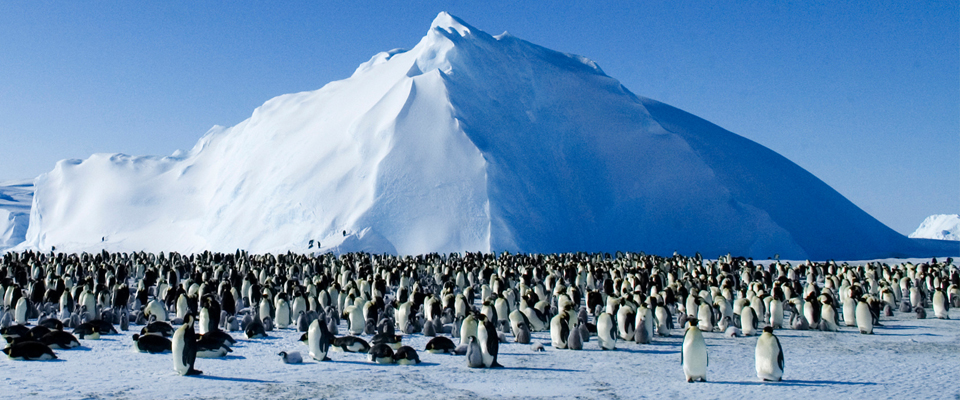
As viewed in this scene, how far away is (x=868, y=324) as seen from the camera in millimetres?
12758

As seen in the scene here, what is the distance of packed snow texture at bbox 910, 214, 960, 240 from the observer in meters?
109

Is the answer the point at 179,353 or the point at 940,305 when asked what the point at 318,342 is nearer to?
the point at 179,353

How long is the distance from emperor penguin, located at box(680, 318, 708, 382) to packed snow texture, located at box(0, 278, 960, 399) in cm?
13

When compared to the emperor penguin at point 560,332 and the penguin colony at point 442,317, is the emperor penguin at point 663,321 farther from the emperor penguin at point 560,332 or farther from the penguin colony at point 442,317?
the emperor penguin at point 560,332

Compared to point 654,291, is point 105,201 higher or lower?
higher

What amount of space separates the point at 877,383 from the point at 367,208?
29.5 meters

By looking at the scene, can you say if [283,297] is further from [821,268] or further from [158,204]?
[158,204]

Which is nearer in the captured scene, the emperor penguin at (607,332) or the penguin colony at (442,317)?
the penguin colony at (442,317)

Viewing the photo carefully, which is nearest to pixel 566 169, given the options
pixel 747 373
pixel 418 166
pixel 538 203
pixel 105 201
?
pixel 538 203

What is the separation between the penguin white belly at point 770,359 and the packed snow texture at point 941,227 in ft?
376

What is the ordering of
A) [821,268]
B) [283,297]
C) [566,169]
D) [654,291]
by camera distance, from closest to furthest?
[283,297] → [654,291] → [821,268] → [566,169]

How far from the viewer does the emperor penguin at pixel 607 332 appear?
10836 millimetres

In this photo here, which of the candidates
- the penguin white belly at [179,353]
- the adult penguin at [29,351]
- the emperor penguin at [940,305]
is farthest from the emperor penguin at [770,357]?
the adult penguin at [29,351]

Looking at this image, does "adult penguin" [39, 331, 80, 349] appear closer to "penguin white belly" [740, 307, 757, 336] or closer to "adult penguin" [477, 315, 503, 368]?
"adult penguin" [477, 315, 503, 368]
